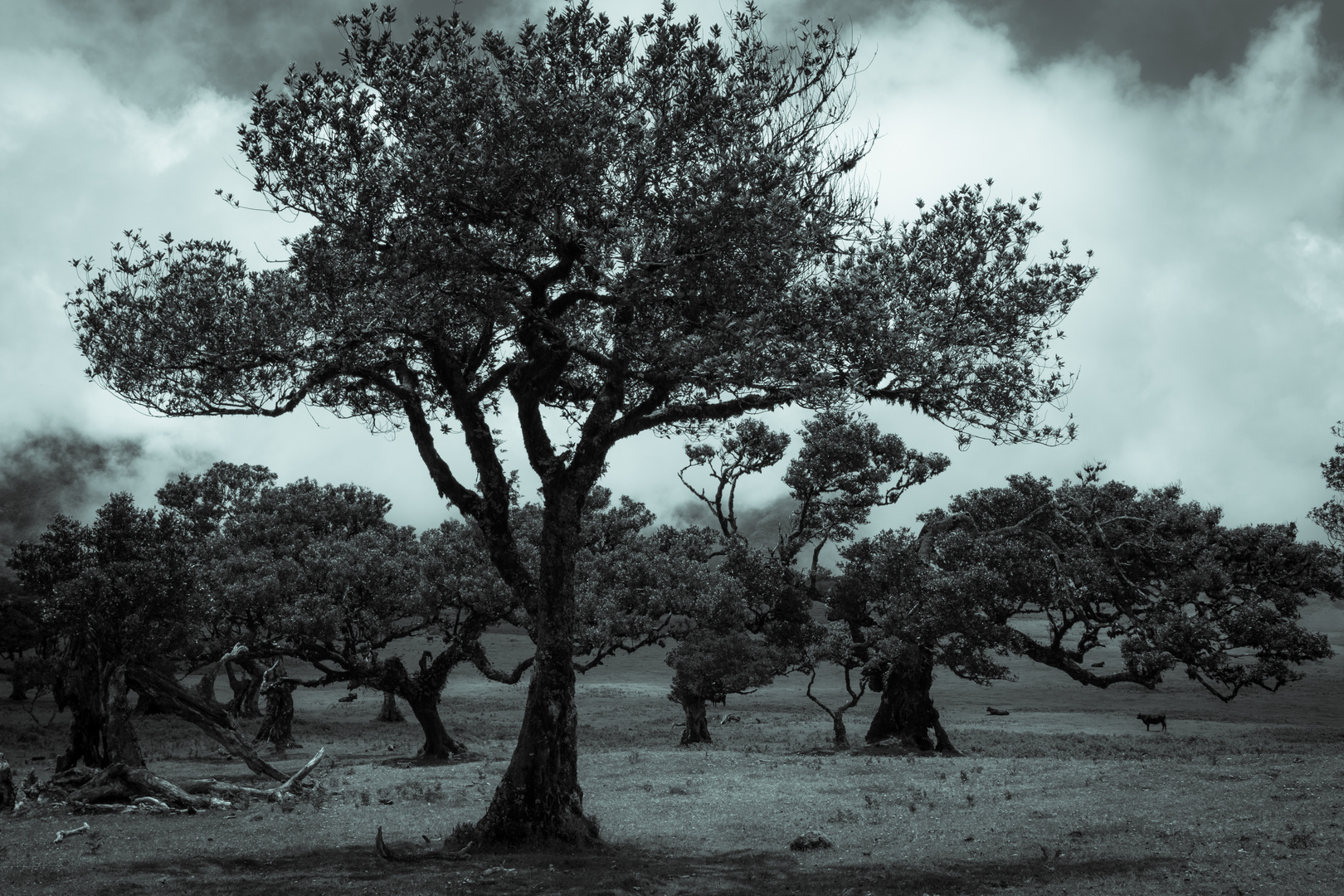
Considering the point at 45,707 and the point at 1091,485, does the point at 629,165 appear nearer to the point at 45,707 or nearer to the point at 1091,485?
the point at 1091,485

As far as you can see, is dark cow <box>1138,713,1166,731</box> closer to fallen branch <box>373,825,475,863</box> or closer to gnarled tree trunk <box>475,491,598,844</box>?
gnarled tree trunk <box>475,491,598,844</box>

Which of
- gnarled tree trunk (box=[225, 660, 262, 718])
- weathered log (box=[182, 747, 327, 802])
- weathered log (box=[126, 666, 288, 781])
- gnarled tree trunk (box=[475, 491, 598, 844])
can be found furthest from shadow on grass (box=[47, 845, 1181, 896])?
gnarled tree trunk (box=[225, 660, 262, 718])

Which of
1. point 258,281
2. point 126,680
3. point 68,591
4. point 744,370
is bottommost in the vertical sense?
point 126,680

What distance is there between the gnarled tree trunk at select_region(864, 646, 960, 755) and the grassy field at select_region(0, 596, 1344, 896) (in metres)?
1.87

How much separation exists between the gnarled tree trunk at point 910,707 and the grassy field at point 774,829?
6.13ft

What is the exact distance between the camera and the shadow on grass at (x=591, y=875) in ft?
40.7

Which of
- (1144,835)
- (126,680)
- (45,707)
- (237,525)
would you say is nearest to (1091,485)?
(1144,835)

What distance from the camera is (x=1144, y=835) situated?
14.8 m

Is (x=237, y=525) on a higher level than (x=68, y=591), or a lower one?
higher

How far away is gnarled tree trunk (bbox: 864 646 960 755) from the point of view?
1356 inches

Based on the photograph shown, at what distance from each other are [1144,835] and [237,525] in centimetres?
4659

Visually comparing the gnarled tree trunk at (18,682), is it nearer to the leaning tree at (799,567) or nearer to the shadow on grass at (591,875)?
the leaning tree at (799,567)

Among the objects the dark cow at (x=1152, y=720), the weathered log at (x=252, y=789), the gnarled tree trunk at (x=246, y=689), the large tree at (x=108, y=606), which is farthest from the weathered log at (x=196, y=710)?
the dark cow at (x=1152, y=720)

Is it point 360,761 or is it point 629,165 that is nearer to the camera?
point 629,165
